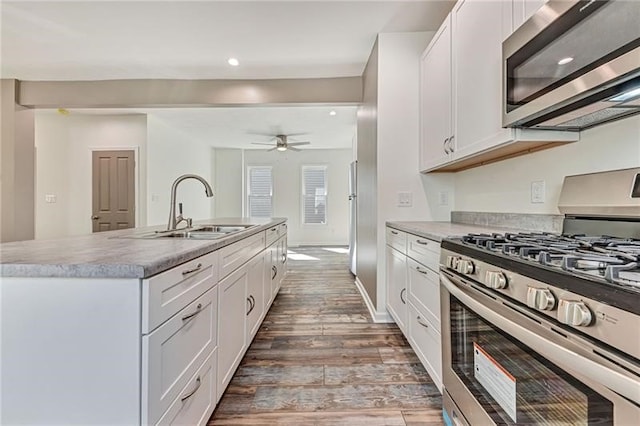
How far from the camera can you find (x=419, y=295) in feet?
6.20

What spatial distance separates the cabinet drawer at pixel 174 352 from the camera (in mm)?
928

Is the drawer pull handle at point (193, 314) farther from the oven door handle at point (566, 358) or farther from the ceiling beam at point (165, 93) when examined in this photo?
the ceiling beam at point (165, 93)

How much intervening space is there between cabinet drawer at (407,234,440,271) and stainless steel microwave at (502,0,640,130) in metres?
0.68

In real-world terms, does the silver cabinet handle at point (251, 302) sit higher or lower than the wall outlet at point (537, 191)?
lower

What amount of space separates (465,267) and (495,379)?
14.7 inches

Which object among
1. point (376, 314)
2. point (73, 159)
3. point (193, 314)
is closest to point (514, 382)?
point (193, 314)

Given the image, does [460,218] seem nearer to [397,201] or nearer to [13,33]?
[397,201]

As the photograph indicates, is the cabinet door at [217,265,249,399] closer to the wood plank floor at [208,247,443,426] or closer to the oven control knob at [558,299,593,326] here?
the wood plank floor at [208,247,443,426]

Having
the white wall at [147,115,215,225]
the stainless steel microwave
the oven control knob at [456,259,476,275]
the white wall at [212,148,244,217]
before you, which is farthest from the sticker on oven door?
the white wall at [212,148,244,217]

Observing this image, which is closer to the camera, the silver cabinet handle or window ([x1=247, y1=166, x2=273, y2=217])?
the silver cabinet handle

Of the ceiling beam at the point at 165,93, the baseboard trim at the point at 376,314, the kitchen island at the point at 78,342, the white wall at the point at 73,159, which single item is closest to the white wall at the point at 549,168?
the baseboard trim at the point at 376,314

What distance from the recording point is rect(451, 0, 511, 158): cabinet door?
5.25ft

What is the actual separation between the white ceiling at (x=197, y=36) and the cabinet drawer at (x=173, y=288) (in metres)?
2.29

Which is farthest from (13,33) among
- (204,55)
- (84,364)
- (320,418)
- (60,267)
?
(320,418)
